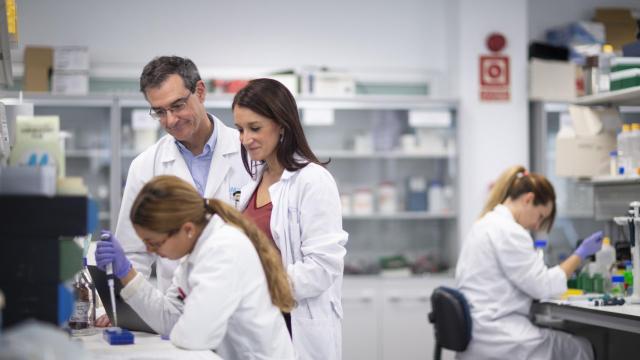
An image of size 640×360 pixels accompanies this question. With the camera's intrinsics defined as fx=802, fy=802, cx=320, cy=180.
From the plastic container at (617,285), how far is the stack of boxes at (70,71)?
3655 mm

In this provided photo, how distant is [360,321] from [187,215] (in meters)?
3.65

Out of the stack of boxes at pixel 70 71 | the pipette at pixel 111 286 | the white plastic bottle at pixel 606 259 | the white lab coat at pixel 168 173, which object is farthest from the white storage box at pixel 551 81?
the pipette at pixel 111 286

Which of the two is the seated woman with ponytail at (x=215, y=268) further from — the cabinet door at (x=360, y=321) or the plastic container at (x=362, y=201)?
the plastic container at (x=362, y=201)

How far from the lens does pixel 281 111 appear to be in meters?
2.46

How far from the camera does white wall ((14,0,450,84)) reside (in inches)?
237

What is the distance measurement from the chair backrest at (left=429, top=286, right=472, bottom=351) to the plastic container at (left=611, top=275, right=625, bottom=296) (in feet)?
2.76

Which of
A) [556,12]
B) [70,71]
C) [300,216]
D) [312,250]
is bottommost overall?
[312,250]

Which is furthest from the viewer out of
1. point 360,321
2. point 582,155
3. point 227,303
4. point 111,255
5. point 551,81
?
point 551,81

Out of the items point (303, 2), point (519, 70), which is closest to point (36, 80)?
point (303, 2)

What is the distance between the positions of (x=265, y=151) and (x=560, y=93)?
4054 millimetres

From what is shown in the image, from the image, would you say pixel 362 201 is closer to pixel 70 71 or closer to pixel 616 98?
pixel 616 98

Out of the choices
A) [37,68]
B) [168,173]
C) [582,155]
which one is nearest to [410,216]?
[582,155]

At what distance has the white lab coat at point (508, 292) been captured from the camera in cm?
379

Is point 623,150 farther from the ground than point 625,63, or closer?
closer
